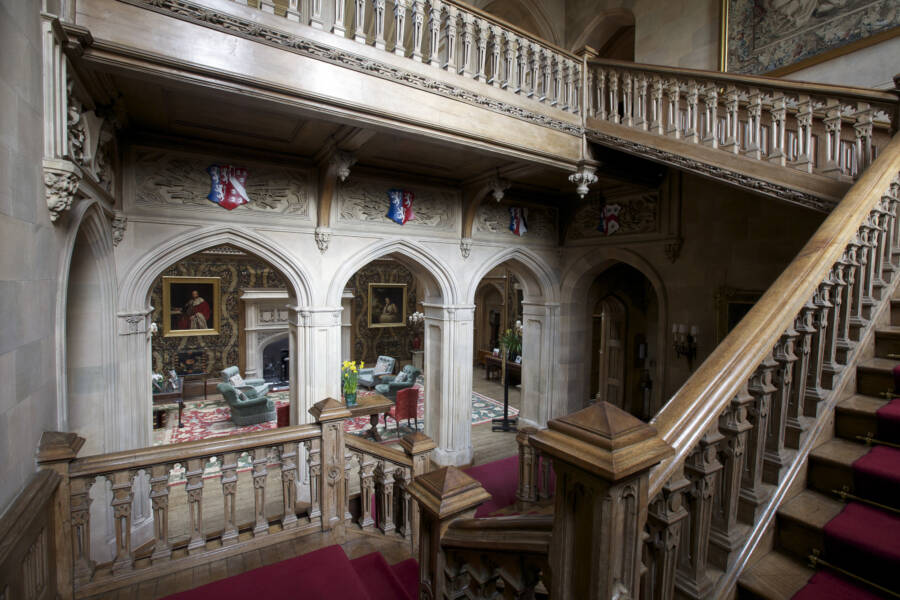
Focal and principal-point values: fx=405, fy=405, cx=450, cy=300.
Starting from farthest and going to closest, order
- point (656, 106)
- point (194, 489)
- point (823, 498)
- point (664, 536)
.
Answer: point (656, 106), point (194, 489), point (823, 498), point (664, 536)

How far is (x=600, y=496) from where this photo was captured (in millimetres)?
884

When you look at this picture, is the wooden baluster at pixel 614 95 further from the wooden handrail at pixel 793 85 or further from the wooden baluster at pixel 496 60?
the wooden baluster at pixel 496 60

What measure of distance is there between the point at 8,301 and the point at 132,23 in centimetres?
181

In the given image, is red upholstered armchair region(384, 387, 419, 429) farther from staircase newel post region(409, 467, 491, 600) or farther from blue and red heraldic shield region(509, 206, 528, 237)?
staircase newel post region(409, 467, 491, 600)

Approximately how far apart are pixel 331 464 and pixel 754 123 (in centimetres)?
435

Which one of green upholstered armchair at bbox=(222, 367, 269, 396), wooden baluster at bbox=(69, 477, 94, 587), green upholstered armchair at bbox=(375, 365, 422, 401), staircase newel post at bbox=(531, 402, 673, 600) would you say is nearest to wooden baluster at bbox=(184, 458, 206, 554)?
wooden baluster at bbox=(69, 477, 94, 587)

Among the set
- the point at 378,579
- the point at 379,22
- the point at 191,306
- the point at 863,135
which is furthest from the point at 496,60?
the point at 191,306

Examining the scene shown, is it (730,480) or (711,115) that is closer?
(730,480)

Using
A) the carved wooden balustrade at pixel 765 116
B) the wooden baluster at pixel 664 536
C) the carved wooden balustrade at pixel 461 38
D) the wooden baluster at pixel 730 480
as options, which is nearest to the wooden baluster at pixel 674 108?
the carved wooden balustrade at pixel 765 116

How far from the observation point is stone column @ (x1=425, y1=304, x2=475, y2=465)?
19.5 feet

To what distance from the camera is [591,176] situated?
450 centimetres

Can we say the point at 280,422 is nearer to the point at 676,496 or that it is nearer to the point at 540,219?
the point at 540,219

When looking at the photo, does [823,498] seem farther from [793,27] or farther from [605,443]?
[793,27]

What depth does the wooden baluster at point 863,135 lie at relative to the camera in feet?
9.36
